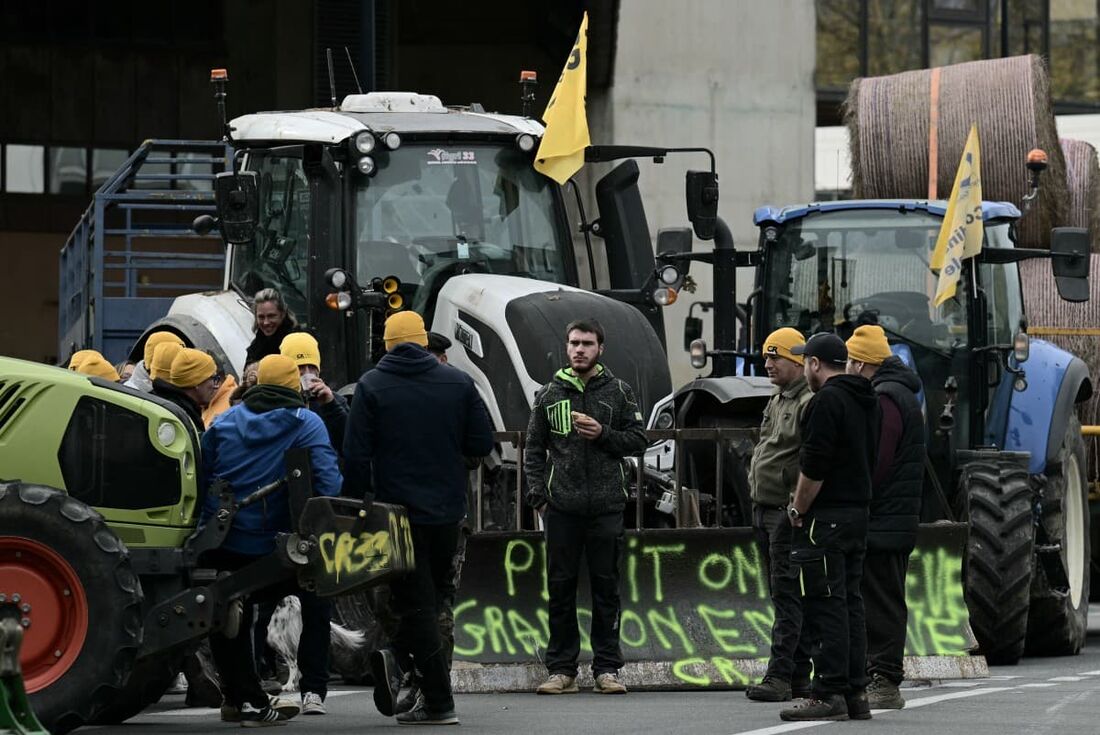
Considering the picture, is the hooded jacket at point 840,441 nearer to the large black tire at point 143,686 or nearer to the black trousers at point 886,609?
the black trousers at point 886,609

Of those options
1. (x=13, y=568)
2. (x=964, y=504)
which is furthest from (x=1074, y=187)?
(x=13, y=568)

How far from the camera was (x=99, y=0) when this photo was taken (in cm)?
3234

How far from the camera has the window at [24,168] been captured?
3241 centimetres

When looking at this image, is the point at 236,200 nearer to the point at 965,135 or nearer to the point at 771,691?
the point at 771,691

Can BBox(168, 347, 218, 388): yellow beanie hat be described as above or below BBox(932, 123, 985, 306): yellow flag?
below

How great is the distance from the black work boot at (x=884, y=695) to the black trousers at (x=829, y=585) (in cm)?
53

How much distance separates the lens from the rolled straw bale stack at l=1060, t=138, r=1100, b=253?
19453 millimetres

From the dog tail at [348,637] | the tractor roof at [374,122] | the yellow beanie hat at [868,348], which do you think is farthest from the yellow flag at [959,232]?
the dog tail at [348,637]

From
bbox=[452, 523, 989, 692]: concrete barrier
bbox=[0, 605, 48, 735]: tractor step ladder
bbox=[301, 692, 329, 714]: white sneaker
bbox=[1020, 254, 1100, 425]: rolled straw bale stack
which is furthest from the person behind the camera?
bbox=[1020, 254, 1100, 425]: rolled straw bale stack

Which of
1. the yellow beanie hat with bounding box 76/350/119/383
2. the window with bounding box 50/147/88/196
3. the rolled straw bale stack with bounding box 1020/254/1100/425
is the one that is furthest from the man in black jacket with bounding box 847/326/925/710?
the window with bounding box 50/147/88/196

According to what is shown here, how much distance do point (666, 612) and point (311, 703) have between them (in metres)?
2.44

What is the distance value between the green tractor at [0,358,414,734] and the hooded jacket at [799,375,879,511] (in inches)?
70.5

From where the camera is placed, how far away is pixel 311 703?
11078 millimetres

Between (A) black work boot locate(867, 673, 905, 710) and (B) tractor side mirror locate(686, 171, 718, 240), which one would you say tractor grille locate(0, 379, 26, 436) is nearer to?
(A) black work boot locate(867, 673, 905, 710)
